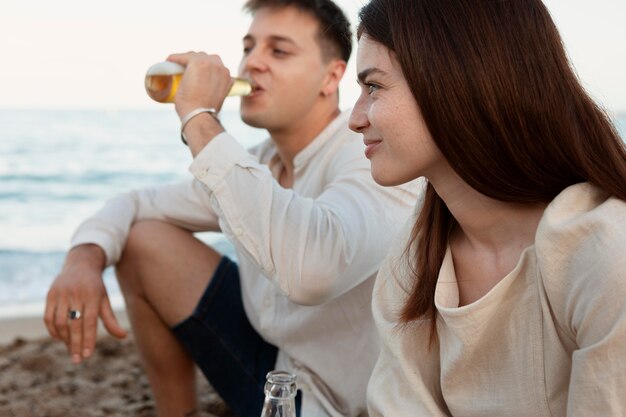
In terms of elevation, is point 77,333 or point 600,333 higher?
point 600,333

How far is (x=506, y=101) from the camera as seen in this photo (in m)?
1.36

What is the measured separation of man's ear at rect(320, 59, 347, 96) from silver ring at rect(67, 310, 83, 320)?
3.16ft

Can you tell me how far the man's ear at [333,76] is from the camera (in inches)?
105

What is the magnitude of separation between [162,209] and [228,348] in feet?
1.69

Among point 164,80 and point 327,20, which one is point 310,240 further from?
point 327,20

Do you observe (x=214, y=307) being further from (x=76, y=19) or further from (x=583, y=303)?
(x=76, y=19)

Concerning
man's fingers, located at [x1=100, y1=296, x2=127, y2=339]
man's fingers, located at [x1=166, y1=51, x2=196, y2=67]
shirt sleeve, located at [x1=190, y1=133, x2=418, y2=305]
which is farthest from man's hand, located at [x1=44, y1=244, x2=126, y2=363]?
man's fingers, located at [x1=166, y1=51, x2=196, y2=67]

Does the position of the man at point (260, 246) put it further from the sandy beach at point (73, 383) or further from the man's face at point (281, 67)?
the sandy beach at point (73, 383)

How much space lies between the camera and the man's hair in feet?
8.95

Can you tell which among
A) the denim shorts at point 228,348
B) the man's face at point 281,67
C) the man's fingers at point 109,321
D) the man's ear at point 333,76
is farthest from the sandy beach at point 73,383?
the man's ear at point 333,76

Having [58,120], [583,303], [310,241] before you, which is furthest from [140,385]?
[58,120]

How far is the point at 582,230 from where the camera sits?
127 cm

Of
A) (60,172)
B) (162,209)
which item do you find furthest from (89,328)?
(60,172)

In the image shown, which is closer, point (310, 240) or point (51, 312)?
point (310, 240)
